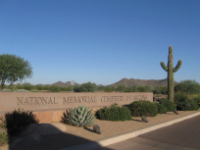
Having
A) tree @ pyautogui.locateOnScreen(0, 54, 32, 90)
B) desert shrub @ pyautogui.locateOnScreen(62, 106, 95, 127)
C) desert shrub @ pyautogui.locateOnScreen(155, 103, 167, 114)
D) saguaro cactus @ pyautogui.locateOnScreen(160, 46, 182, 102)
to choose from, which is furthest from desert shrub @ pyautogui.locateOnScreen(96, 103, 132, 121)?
tree @ pyautogui.locateOnScreen(0, 54, 32, 90)

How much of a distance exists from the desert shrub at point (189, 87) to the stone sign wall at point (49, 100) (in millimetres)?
28923

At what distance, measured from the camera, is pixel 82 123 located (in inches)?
384

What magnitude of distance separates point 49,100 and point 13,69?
23094mm

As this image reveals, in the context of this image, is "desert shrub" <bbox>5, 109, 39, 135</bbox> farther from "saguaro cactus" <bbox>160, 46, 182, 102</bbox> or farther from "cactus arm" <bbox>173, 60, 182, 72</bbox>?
"cactus arm" <bbox>173, 60, 182, 72</bbox>

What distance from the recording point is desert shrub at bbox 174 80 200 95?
132 ft

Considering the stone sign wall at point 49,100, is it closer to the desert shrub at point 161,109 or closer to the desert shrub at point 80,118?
the desert shrub at point 80,118

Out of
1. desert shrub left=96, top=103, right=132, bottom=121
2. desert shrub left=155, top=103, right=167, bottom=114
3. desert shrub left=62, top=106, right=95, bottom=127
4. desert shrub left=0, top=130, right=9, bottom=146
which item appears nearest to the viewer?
desert shrub left=0, top=130, right=9, bottom=146

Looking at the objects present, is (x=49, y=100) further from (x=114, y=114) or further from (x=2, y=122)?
(x=2, y=122)

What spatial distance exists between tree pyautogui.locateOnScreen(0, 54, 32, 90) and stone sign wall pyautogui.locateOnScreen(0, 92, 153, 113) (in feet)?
71.4

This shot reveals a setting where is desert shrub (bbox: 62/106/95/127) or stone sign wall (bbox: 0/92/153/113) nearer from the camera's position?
desert shrub (bbox: 62/106/95/127)

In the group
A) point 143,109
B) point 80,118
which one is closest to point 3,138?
point 80,118

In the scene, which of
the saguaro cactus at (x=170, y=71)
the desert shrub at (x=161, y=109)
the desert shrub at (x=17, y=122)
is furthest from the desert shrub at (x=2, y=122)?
the saguaro cactus at (x=170, y=71)

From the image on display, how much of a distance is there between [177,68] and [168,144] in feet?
49.6

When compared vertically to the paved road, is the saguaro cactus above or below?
above
